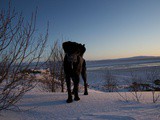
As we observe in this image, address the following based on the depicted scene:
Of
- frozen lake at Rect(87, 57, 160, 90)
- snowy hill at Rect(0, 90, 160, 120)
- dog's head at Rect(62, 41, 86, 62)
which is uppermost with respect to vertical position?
dog's head at Rect(62, 41, 86, 62)

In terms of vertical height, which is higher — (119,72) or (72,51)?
(72,51)

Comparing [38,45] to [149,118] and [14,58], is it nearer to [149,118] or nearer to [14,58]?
[14,58]

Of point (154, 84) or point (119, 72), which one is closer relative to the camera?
point (154, 84)

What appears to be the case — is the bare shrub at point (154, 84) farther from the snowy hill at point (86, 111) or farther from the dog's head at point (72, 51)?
the dog's head at point (72, 51)

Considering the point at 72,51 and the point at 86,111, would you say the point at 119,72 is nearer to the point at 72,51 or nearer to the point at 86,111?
the point at 72,51

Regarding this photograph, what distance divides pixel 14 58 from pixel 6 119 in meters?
1.13

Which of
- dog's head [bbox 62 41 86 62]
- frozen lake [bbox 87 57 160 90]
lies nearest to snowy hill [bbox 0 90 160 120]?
dog's head [bbox 62 41 86 62]

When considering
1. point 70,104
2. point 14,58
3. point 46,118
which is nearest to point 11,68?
point 14,58

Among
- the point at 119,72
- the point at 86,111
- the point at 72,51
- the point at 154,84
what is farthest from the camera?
the point at 119,72

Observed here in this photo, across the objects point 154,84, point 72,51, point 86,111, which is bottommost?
point 154,84

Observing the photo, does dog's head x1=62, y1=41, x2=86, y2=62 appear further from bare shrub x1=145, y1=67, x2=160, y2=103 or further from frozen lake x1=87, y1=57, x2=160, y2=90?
frozen lake x1=87, y1=57, x2=160, y2=90

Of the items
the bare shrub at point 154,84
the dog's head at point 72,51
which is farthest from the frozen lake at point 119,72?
the dog's head at point 72,51

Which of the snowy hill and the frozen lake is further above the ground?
the snowy hill

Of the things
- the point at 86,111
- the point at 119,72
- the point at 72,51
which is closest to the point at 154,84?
the point at 72,51
